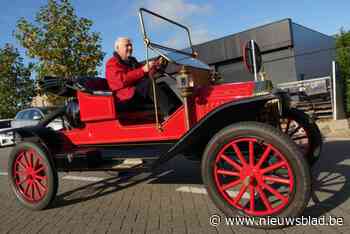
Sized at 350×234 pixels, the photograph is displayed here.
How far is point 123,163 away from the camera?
365cm

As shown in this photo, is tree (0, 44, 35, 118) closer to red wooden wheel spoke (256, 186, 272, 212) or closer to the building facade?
the building facade

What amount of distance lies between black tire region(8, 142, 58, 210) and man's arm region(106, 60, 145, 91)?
114 cm

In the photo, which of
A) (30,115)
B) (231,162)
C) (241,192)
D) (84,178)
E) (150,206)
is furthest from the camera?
(30,115)

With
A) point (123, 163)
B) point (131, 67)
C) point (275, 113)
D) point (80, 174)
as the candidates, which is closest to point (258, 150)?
point (275, 113)

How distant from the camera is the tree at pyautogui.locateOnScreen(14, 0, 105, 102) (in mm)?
15125

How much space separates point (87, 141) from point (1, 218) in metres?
1.27

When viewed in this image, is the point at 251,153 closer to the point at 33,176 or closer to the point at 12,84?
the point at 33,176

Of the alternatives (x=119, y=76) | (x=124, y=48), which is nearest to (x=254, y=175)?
(x=119, y=76)

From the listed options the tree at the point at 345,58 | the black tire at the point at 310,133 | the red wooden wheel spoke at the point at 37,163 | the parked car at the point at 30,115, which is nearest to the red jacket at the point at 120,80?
the red wooden wheel spoke at the point at 37,163

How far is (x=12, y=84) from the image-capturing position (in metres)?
23.2

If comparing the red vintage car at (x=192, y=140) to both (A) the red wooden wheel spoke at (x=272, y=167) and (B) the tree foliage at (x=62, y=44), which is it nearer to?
(A) the red wooden wheel spoke at (x=272, y=167)

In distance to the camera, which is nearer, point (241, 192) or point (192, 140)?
point (241, 192)

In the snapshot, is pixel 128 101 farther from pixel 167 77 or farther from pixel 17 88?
pixel 17 88

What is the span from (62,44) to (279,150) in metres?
14.5
